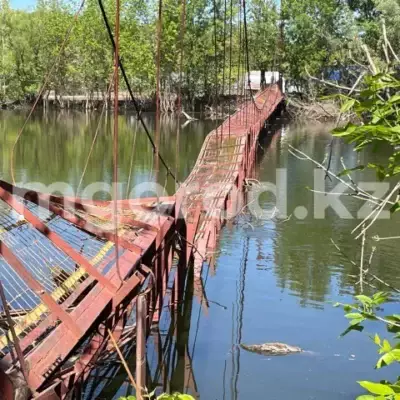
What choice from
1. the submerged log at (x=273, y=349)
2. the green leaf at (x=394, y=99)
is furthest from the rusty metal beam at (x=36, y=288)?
the submerged log at (x=273, y=349)

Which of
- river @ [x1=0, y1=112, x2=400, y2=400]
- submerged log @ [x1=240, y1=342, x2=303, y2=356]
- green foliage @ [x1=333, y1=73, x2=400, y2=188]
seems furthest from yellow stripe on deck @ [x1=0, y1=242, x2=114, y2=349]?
green foliage @ [x1=333, y1=73, x2=400, y2=188]

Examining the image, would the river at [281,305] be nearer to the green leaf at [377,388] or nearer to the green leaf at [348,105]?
the green leaf at [348,105]

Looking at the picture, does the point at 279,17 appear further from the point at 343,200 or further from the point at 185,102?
the point at 343,200

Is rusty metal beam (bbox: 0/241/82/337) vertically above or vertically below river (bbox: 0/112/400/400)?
above

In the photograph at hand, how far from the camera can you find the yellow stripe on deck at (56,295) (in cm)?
407

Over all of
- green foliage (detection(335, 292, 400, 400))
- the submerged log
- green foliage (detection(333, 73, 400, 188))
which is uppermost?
green foliage (detection(333, 73, 400, 188))

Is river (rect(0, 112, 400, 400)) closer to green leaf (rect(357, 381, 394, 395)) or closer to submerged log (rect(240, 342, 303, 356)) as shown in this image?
submerged log (rect(240, 342, 303, 356))

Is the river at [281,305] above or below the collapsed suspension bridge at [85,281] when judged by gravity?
below

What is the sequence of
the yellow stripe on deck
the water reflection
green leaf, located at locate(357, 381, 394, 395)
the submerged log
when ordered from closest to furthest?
green leaf, located at locate(357, 381, 394, 395), the yellow stripe on deck, the submerged log, the water reflection

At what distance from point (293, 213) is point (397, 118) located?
30.1 ft

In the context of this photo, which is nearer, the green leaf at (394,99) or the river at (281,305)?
the green leaf at (394,99)

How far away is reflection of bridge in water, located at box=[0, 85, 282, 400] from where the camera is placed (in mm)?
3221

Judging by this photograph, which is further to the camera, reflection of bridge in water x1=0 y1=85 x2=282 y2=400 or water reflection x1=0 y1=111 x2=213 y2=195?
water reflection x1=0 y1=111 x2=213 y2=195

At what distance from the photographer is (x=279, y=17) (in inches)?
1244
